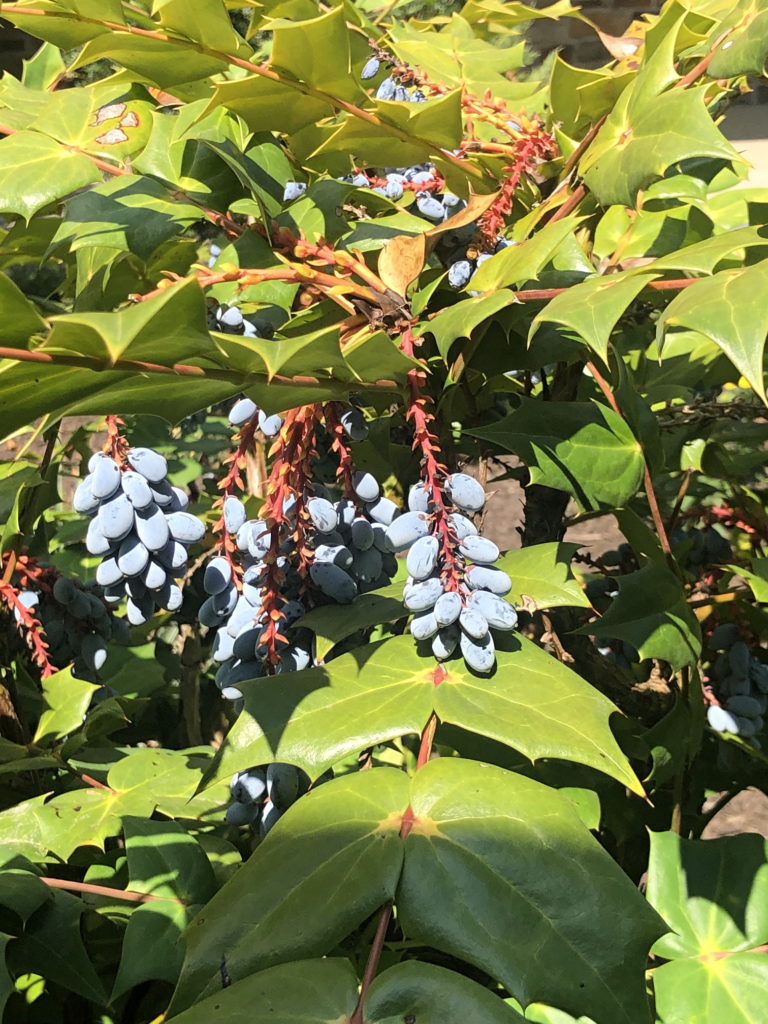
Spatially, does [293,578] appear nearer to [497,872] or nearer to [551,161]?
[497,872]

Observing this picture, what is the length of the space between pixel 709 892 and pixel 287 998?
469 millimetres

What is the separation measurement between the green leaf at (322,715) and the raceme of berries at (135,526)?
0.20 metres

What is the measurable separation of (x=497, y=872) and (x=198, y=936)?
0.58ft

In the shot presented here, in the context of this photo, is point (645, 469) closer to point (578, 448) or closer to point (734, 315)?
point (578, 448)

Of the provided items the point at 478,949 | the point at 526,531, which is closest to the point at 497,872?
the point at 478,949

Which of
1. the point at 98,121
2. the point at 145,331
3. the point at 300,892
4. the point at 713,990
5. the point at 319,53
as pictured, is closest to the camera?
the point at 145,331

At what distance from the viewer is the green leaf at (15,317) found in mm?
409

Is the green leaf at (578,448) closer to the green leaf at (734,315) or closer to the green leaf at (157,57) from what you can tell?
the green leaf at (734,315)

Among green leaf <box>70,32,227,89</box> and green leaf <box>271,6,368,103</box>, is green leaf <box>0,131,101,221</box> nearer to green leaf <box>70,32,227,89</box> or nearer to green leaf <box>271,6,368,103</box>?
green leaf <box>70,32,227,89</box>

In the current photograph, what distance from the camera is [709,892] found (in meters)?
0.78

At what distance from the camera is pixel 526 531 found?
3.09ft

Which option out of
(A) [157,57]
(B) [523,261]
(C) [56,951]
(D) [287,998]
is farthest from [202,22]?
(C) [56,951]

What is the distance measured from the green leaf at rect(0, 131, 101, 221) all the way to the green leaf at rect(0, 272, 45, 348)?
1.12ft

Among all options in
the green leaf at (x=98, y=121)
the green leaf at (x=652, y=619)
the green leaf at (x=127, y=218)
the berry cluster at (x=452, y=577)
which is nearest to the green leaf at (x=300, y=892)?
the berry cluster at (x=452, y=577)
